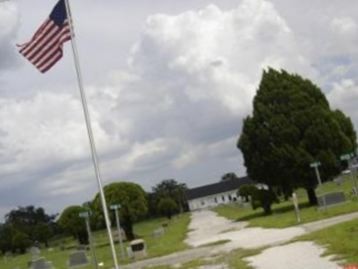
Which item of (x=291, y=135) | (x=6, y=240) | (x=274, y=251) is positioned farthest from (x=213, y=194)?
(x=274, y=251)

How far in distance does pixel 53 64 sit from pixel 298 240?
9.40 m

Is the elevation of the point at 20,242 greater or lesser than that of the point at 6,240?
lesser

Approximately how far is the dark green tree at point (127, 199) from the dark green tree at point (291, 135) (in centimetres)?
801

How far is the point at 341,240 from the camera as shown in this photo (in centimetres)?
1719

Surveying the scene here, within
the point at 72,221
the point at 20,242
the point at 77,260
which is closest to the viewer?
the point at 77,260

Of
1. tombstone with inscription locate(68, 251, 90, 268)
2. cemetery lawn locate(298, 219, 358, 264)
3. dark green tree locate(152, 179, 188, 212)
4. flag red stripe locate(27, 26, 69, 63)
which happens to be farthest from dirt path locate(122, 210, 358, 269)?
dark green tree locate(152, 179, 188, 212)

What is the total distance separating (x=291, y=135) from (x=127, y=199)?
39.9 ft

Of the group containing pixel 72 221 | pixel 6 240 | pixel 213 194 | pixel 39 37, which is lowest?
pixel 72 221

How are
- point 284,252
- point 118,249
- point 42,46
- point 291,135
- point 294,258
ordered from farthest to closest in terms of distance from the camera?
point 291,135
point 118,249
point 284,252
point 294,258
point 42,46

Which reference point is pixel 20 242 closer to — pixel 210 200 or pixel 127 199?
pixel 127 199

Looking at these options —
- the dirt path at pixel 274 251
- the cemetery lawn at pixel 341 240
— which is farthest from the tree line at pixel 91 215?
the cemetery lawn at pixel 341 240

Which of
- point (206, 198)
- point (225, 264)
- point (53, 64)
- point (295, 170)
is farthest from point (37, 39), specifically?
point (206, 198)

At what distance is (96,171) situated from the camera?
1455cm

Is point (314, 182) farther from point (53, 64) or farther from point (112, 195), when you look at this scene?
point (53, 64)
